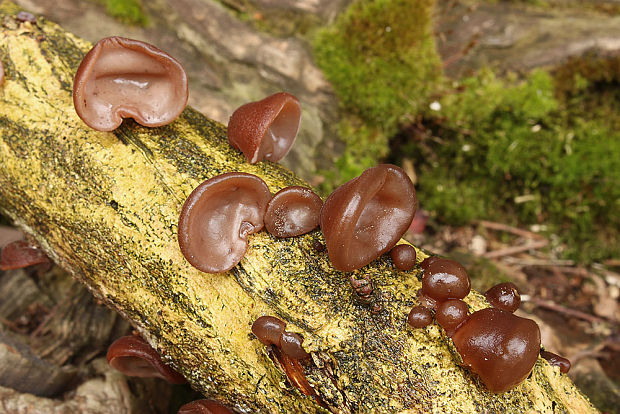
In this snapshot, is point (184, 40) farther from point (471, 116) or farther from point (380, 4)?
point (471, 116)

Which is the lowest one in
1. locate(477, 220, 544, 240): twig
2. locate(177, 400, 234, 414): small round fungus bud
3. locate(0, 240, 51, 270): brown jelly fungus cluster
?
locate(477, 220, 544, 240): twig

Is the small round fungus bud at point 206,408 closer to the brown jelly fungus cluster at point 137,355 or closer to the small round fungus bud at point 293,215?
the brown jelly fungus cluster at point 137,355

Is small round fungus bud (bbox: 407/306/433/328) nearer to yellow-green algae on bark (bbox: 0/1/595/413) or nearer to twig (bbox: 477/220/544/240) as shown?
yellow-green algae on bark (bbox: 0/1/595/413)

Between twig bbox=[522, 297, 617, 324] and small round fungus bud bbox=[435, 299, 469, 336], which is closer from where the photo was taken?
small round fungus bud bbox=[435, 299, 469, 336]

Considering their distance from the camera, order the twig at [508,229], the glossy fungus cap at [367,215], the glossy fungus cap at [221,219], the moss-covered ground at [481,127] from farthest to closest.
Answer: the twig at [508,229] < the moss-covered ground at [481,127] < the glossy fungus cap at [221,219] < the glossy fungus cap at [367,215]

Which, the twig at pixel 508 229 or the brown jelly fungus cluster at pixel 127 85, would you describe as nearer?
the brown jelly fungus cluster at pixel 127 85

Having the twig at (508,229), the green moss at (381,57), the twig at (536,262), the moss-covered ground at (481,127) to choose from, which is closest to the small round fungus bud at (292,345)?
the moss-covered ground at (481,127)

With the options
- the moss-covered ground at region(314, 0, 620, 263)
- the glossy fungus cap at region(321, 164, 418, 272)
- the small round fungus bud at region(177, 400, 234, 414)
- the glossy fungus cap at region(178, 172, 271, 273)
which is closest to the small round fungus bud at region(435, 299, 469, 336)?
the glossy fungus cap at region(321, 164, 418, 272)
